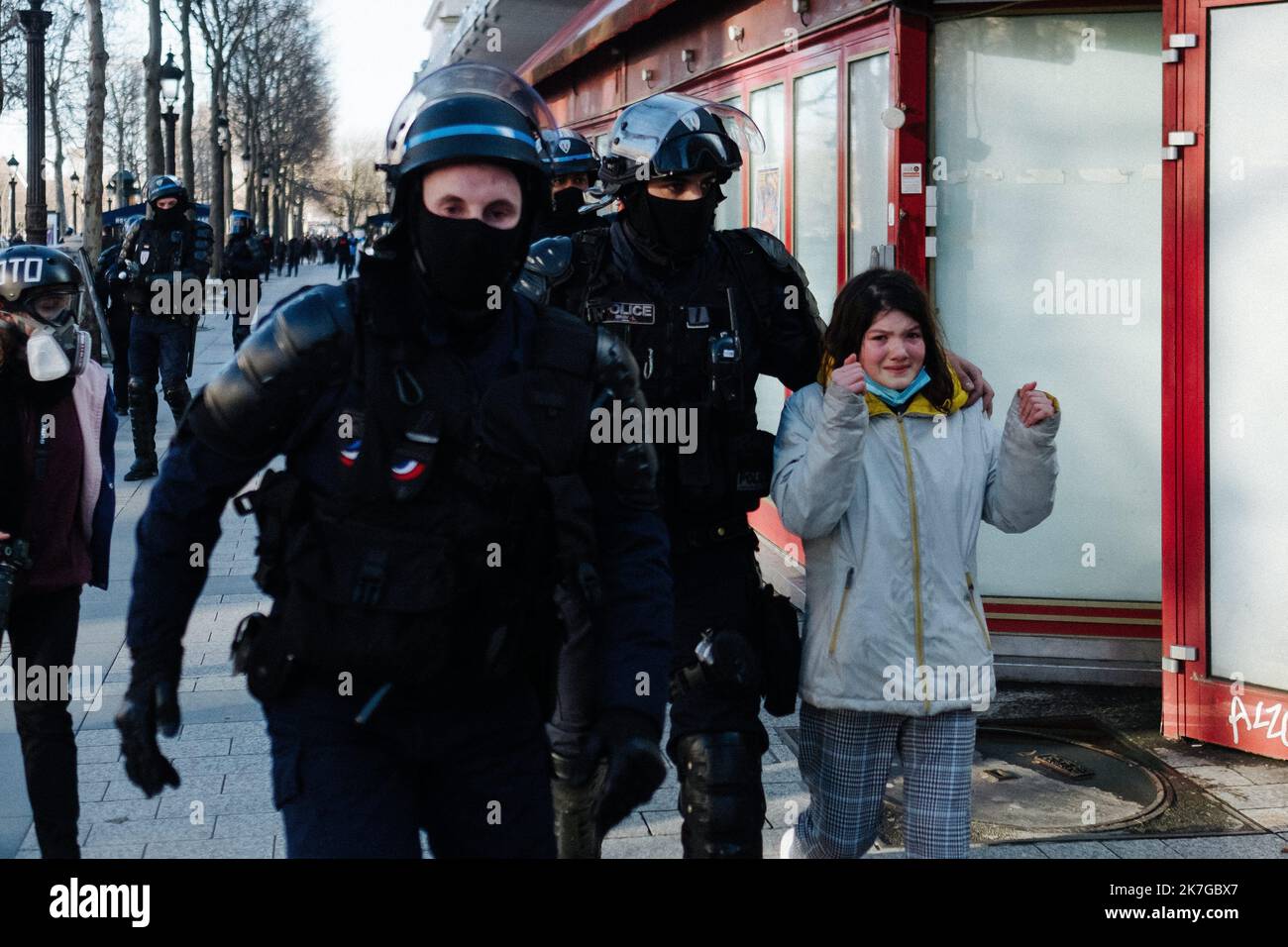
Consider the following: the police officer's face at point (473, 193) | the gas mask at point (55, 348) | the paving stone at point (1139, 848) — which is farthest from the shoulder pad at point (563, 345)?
the paving stone at point (1139, 848)

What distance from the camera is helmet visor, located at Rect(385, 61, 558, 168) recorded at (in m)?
3.03

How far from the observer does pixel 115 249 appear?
15.8 metres

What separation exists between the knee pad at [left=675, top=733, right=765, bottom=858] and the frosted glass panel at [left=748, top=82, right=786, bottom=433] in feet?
16.9

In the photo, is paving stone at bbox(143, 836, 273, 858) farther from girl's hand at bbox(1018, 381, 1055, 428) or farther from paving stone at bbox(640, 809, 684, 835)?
girl's hand at bbox(1018, 381, 1055, 428)

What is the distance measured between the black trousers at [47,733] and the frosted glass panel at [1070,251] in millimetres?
3993

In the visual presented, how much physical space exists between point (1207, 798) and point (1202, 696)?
651 mm

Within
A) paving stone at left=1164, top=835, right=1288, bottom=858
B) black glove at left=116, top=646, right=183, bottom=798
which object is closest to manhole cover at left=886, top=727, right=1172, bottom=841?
paving stone at left=1164, top=835, right=1288, bottom=858

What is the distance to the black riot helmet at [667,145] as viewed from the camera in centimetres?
416

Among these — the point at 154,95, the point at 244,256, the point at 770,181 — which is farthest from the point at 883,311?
the point at 154,95

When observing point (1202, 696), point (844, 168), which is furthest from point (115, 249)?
point (1202, 696)

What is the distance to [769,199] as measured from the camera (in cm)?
962

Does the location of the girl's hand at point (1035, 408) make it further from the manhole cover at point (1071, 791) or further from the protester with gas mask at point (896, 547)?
the manhole cover at point (1071, 791)

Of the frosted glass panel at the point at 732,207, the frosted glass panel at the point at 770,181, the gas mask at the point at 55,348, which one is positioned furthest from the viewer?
the frosted glass panel at the point at 732,207
